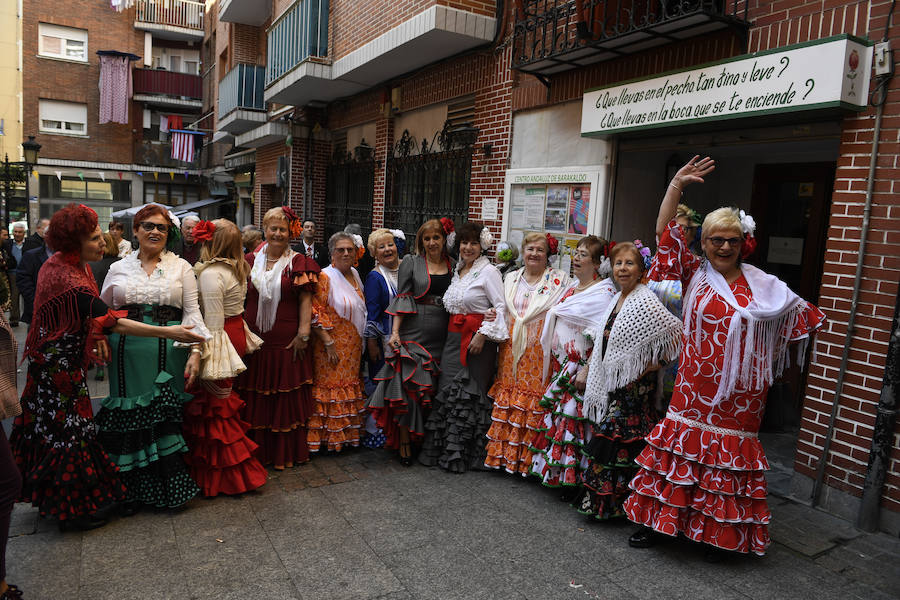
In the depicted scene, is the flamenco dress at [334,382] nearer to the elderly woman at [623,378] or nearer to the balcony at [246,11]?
the elderly woman at [623,378]

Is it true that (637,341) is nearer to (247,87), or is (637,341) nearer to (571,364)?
(571,364)

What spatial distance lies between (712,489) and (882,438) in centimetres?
135

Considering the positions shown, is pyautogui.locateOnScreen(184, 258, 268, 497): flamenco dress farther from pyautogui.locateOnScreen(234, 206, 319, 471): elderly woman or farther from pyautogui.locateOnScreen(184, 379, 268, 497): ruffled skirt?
pyautogui.locateOnScreen(234, 206, 319, 471): elderly woman

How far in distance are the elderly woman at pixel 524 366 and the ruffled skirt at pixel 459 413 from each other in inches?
4.5

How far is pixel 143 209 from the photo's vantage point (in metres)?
4.03

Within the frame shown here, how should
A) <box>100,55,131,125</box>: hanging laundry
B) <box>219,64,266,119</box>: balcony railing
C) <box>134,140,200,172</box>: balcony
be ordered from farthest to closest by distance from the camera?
<box>134,140,200,172</box>: balcony
<box>100,55,131,125</box>: hanging laundry
<box>219,64,266,119</box>: balcony railing

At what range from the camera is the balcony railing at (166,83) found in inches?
1131

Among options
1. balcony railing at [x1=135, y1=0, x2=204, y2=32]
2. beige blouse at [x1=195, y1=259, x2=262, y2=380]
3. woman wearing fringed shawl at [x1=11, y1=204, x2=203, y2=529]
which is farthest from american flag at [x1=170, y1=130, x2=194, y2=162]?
woman wearing fringed shawl at [x1=11, y1=204, x2=203, y2=529]

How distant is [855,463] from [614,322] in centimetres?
190

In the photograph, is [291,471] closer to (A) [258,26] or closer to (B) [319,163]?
(B) [319,163]

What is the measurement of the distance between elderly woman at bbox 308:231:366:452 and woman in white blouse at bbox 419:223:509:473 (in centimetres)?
71

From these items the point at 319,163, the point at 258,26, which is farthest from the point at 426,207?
the point at 258,26

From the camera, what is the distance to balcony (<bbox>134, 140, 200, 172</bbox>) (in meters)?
29.5

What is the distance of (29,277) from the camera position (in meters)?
7.78
